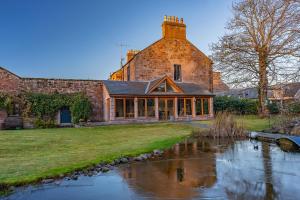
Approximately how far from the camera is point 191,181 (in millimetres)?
5359

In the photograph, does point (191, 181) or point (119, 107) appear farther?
point (119, 107)

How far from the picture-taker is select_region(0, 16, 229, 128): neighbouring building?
64.5 ft

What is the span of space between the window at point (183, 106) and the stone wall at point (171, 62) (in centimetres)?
366

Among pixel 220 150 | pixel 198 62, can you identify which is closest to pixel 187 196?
pixel 220 150

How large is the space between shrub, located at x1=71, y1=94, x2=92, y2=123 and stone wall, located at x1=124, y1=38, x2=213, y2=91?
249 inches

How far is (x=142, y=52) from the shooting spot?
23844mm

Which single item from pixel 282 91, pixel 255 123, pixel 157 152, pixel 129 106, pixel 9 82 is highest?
pixel 9 82

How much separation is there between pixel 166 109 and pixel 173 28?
959 cm

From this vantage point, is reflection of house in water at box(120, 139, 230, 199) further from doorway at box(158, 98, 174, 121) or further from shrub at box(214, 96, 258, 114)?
shrub at box(214, 96, 258, 114)

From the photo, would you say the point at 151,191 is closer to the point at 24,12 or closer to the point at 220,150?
the point at 220,150

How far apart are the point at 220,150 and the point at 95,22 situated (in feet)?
48.6

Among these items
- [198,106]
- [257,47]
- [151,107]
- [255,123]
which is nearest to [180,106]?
[198,106]

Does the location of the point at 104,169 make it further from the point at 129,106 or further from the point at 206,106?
the point at 206,106

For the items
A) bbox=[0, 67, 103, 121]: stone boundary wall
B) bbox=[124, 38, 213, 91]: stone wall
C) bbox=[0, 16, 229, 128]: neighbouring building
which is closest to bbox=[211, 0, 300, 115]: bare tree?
bbox=[0, 16, 229, 128]: neighbouring building
